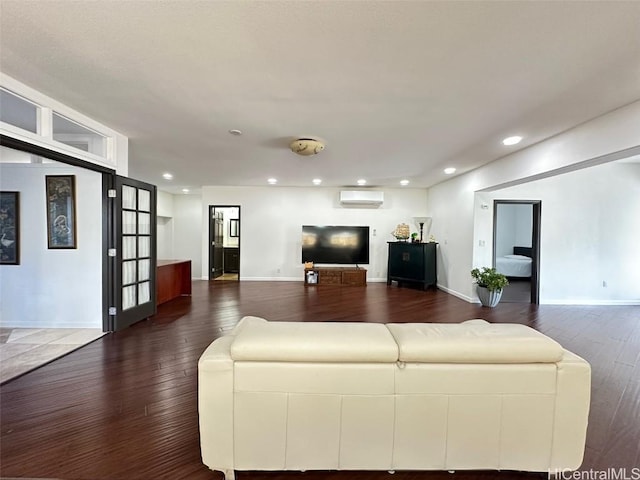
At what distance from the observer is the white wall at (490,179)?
2.83 m

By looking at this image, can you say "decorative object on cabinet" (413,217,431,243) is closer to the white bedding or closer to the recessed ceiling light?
the white bedding

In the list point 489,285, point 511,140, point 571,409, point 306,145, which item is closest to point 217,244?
point 306,145

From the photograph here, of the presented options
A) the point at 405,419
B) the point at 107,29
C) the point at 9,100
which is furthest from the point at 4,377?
the point at 405,419

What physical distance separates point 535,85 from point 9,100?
14.7ft

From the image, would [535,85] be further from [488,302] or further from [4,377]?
[4,377]

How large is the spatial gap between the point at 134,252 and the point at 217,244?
4305mm

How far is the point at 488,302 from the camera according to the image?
16.7 ft

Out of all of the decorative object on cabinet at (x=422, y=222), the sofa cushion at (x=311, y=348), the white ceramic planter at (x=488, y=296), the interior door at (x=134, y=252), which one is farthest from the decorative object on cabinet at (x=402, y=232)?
the sofa cushion at (x=311, y=348)

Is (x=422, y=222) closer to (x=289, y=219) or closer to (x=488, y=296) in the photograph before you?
(x=488, y=296)

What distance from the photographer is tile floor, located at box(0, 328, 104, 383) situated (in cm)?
265

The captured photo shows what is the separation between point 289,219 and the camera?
778 centimetres

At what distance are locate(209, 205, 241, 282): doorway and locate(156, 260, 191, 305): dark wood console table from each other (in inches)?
74.4

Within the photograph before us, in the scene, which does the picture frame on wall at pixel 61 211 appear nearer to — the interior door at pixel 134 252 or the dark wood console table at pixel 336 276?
the interior door at pixel 134 252

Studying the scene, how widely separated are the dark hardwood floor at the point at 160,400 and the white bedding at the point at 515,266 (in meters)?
2.90
